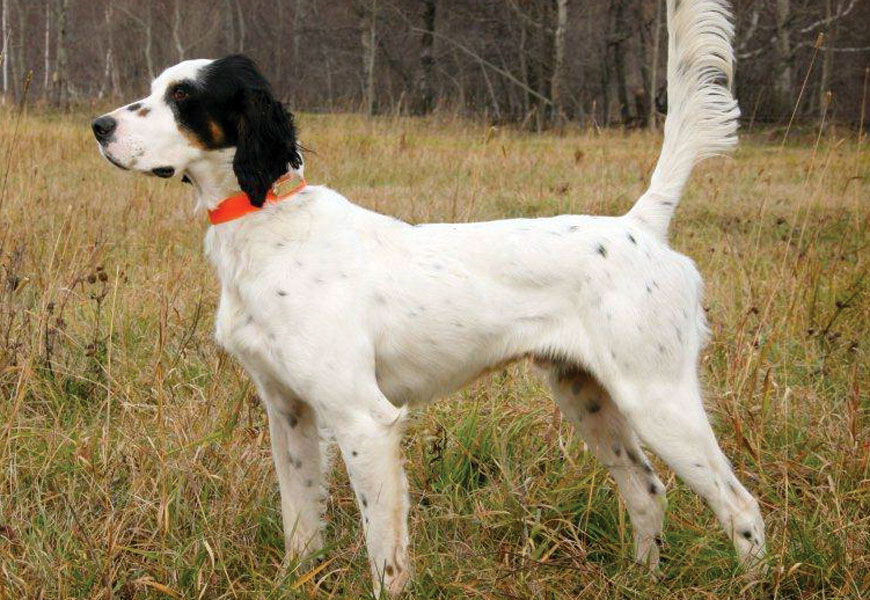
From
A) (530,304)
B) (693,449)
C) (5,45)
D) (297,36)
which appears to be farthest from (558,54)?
(693,449)

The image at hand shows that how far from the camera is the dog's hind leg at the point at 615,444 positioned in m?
2.80

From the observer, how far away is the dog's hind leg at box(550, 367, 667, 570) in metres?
2.80

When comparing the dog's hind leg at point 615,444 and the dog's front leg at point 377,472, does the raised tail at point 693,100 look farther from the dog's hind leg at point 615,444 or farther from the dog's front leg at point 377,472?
the dog's front leg at point 377,472

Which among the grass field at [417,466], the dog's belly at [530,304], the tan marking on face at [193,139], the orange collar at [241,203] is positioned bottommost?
the grass field at [417,466]

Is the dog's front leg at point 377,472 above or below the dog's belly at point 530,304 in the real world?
below

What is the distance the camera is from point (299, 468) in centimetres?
271

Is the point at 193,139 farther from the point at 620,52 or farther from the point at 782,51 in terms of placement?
the point at 620,52

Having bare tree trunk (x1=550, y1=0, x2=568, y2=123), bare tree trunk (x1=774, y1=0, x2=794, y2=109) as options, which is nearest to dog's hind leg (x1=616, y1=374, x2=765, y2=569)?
bare tree trunk (x1=550, y1=0, x2=568, y2=123)

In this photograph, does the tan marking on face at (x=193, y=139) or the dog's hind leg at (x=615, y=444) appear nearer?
the tan marking on face at (x=193, y=139)

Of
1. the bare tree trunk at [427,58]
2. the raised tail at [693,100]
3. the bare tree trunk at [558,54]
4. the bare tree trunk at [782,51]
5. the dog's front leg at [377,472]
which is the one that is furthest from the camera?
the bare tree trunk at [427,58]

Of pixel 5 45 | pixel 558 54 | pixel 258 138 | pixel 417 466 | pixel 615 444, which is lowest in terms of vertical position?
pixel 417 466

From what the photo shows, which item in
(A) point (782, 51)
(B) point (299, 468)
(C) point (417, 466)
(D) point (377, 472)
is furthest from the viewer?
(A) point (782, 51)

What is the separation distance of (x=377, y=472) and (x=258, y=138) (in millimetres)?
943

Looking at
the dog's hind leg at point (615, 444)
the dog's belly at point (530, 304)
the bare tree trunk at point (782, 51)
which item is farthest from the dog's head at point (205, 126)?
the bare tree trunk at point (782, 51)
